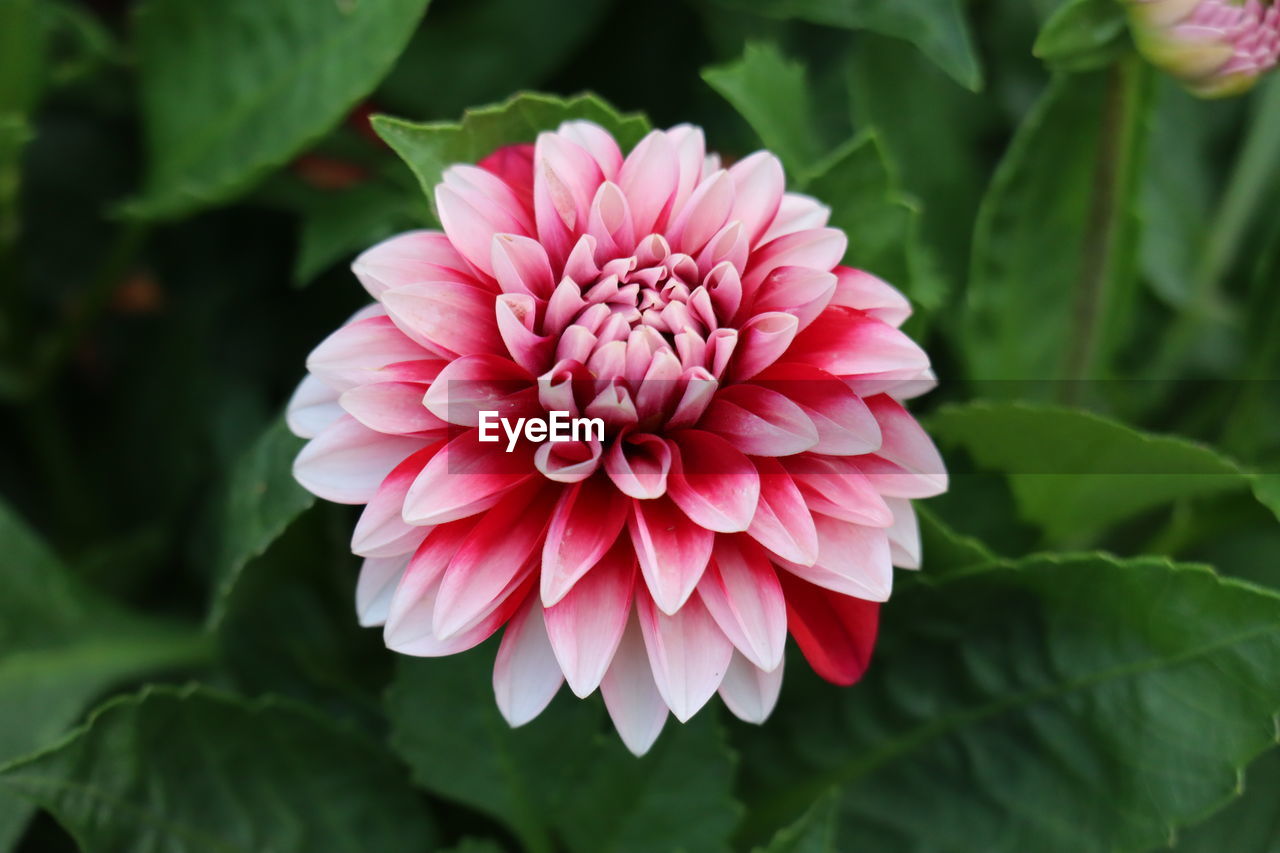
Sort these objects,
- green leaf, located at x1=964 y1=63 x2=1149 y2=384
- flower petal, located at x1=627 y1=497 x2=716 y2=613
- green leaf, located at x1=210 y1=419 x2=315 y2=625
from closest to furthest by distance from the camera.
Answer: flower petal, located at x1=627 y1=497 x2=716 y2=613 → green leaf, located at x1=210 y1=419 x2=315 y2=625 → green leaf, located at x1=964 y1=63 x2=1149 y2=384

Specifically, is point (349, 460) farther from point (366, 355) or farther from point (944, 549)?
point (944, 549)

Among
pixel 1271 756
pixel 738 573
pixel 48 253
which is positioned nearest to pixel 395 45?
pixel 738 573

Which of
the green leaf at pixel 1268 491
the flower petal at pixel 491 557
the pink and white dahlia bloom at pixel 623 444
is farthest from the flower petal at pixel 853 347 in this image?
the green leaf at pixel 1268 491

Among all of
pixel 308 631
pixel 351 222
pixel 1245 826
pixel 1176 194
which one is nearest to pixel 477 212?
pixel 351 222

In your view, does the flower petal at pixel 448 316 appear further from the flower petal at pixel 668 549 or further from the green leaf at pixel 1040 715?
the green leaf at pixel 1040 715

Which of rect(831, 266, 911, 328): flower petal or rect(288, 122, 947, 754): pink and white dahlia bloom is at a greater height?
rect(831, 266, 911, 328): flower petal

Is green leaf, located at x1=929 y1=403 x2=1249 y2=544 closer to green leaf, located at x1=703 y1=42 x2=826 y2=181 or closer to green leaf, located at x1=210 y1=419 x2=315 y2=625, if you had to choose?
green leaf, located at x1=703 y1=42 x2=826 y2=181

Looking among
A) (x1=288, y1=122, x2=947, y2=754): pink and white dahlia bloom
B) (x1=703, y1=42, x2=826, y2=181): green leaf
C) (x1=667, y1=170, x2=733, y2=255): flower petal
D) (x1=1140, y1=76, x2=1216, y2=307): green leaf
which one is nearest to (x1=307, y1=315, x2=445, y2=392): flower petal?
(x1=288, y1=122, x2=947, y2=754): pink and white dahlia bloom
